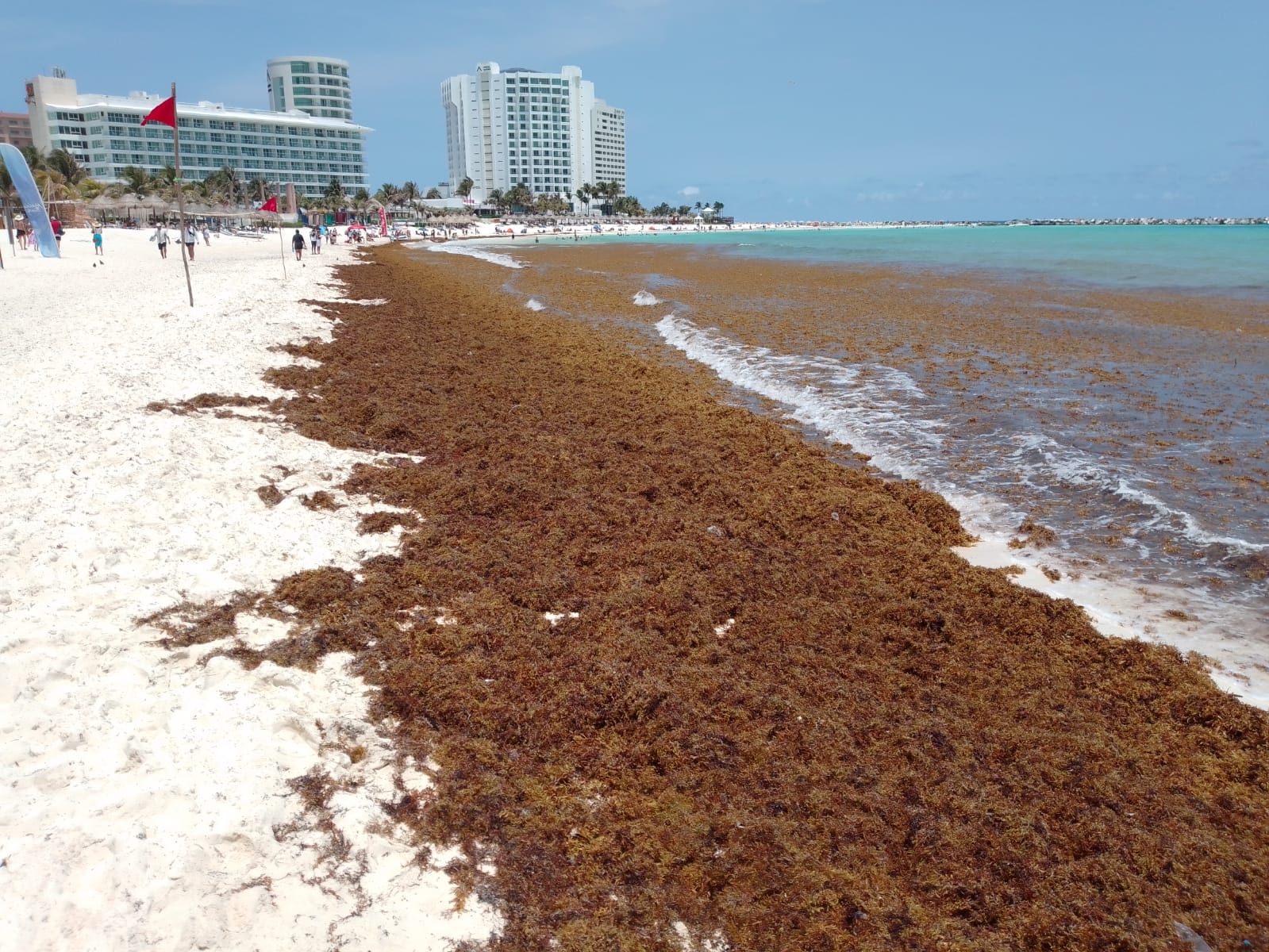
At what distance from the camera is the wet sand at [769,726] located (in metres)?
3.38

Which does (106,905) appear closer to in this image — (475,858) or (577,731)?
(475,858)

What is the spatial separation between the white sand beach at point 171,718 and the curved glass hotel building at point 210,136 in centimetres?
11663

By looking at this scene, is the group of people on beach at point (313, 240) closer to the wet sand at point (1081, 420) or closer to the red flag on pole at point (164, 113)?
the wet sand at point (1081, 420)

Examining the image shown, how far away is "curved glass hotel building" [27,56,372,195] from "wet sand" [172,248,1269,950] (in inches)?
4701

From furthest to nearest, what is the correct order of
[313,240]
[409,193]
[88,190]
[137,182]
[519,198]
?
[519,198]
[409,193]
[137,182]
[88,190]
[313,240]

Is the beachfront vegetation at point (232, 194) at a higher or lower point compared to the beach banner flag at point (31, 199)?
higher

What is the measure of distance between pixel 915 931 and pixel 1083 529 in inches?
224

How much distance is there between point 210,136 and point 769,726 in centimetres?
14711

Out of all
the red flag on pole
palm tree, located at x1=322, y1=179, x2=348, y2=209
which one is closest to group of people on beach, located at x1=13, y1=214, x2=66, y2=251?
the red flag on pole

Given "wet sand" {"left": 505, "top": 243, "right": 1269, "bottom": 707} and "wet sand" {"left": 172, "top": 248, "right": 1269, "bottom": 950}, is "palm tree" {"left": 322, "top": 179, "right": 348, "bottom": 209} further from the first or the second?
"wet sand" {"left": 172, "top": 248, "right": 1269, "bottom": 950}

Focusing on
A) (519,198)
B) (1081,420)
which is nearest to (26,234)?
(1081,420)

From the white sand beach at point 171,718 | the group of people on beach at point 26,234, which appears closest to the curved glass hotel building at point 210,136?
the group of people on beach at point 26,234

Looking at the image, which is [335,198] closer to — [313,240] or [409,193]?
[409,193]

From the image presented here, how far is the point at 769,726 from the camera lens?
14.7 feet
